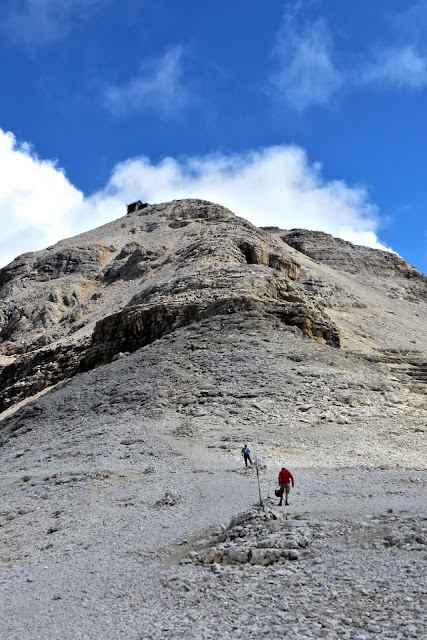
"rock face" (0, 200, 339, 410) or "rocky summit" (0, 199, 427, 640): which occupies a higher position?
"rock face" (0, 200, 339, 410)

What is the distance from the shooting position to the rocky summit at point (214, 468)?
848 centimetres

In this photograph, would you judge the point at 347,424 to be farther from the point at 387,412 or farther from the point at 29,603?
the point at 29,603

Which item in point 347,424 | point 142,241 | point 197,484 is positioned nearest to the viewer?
point 197,484

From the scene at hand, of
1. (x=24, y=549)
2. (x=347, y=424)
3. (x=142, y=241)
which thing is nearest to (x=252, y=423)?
(x=347, y=424)

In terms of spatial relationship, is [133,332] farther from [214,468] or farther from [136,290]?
[214,468]

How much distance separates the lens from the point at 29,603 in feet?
30.9

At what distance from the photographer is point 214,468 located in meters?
19.8

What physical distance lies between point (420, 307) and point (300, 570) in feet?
243

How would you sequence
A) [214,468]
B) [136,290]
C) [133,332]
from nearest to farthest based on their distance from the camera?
[214,468] < [133,332] < [136,290]

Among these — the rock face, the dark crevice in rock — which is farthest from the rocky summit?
the rock face

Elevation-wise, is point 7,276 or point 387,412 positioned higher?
point 7,276

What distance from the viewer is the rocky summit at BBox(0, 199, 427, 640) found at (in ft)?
27.8

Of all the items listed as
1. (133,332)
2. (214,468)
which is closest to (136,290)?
(133,332)

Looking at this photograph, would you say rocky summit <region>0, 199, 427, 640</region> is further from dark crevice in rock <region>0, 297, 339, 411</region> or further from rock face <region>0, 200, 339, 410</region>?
rock face <region>0, 200, 339, 410</region>
